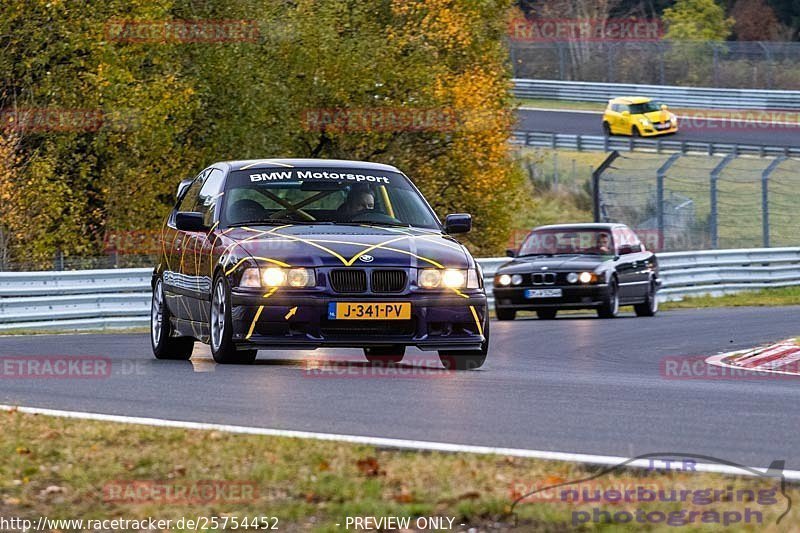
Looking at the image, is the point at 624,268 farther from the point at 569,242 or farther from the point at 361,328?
the point at 361,328

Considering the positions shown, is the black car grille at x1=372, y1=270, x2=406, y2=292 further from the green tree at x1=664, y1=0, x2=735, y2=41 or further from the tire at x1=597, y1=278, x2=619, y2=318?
the green tree at x1=664, y1=0, x2=735, y2=41

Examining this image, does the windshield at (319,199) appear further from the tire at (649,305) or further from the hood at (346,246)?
the tire at (649,305)

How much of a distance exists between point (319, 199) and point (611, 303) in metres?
10.9

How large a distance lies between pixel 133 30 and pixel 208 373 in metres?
18.8

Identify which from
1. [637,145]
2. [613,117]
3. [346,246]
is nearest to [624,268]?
[346,246]

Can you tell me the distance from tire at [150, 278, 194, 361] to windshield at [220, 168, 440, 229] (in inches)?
56.7

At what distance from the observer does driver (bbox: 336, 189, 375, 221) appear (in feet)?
40.6

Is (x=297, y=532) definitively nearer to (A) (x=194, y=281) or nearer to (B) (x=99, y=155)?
(A) (x=194, y=281)

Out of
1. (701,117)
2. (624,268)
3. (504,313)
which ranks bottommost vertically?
(701,117)

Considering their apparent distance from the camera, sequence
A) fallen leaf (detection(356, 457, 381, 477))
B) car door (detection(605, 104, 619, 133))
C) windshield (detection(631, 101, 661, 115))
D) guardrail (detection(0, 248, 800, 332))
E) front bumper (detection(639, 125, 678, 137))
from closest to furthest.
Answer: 1. fallen leaf (detection(356, 457, 381, 477))
2. guardrail (detection(0, 248, 800, 332))
3. front bumper (detection(639, 125, 678, 137))
4. windshield (detection(631, 101, 661, 115))
5. car door (detection(605, 104, 619, 133))

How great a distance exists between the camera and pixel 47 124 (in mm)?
28578

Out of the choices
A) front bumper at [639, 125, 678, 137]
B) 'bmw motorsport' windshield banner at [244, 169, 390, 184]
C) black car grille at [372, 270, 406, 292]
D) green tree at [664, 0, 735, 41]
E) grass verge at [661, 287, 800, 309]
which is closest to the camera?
black car grille at [372, 270, 406, 292]

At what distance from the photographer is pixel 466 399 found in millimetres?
9578

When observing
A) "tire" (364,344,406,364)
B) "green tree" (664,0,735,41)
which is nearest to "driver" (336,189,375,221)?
"tire" (364,344,406,364)
